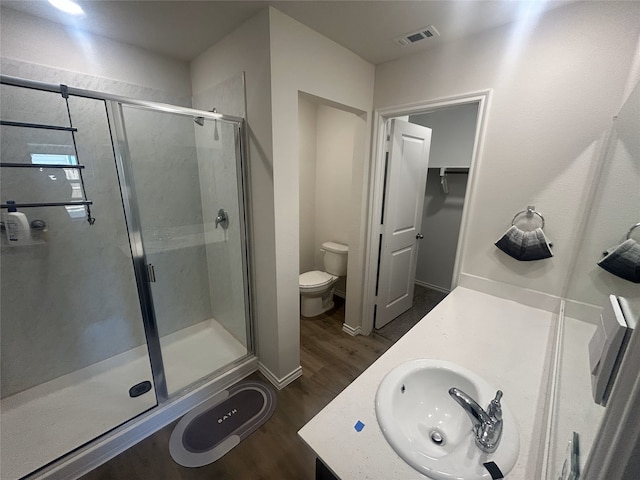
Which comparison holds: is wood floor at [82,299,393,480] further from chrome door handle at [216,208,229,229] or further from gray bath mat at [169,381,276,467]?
chrome door handle at [216,208,229,229]

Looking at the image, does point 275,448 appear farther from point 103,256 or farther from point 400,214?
point 400,214

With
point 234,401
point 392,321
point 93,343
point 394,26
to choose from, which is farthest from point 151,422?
point 394,26

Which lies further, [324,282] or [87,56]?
[324,282]

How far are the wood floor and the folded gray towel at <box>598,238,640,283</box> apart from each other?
162 centimetres

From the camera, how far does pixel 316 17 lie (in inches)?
55.6

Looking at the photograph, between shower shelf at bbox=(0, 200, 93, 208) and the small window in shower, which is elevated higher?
the small window in shower

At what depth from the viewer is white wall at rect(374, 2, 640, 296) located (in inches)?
46.6

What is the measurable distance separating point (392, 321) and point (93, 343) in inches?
105

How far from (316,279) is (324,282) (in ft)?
0.37

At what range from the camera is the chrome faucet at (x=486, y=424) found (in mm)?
711

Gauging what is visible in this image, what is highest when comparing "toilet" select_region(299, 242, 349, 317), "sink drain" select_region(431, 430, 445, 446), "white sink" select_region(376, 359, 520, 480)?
"white sink" select_region(376, 359, 520, 480)

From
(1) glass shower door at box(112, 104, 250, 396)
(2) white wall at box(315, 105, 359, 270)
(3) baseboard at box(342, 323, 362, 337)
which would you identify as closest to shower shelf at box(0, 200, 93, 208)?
(1) glass shower door at box(112, 104, 250, 396)

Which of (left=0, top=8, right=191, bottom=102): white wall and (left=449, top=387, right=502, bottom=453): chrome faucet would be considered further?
(left=0, top=8, right=191, bottom=102): white wall

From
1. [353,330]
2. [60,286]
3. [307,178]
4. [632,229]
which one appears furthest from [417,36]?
[60,286]
